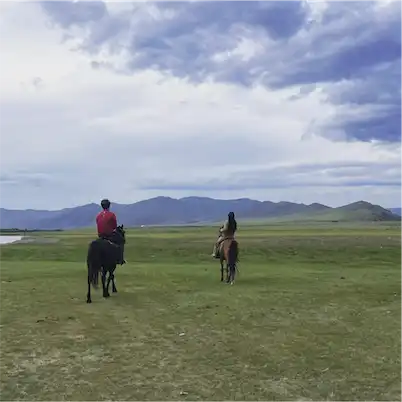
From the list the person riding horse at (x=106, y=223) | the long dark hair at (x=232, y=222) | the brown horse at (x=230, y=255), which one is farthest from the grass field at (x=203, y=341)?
the long dark hair at (x=232, y=222)

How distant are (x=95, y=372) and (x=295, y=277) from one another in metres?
17.9

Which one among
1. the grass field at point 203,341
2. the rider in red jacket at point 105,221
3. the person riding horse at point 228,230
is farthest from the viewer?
the person riding horse at point 228,230

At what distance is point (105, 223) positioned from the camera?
67.0ft

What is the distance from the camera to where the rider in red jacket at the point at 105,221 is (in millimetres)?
20406

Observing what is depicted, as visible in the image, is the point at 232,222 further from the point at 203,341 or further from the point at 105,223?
the point at 203,341

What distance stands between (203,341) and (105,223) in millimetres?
8573

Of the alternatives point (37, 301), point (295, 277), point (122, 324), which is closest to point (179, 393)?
point (122, 324)

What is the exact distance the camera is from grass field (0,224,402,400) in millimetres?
9625

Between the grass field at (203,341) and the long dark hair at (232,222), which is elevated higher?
the long dark hair at (232,222)

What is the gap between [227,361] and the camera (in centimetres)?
1127

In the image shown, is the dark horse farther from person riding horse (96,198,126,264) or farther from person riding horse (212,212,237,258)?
person riding horse (212,212,237,258)

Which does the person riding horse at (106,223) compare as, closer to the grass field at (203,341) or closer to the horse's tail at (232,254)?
the grass field at (203,341)

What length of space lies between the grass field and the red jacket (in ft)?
7.44

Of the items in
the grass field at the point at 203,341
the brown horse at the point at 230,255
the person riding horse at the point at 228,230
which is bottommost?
the grass field at the point at 203,341
